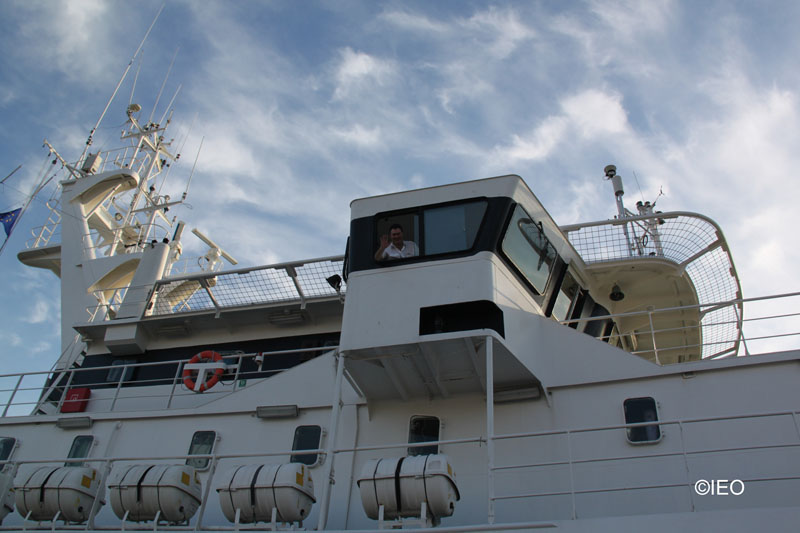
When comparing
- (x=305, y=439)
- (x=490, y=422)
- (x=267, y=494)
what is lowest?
(x=267, y=494)

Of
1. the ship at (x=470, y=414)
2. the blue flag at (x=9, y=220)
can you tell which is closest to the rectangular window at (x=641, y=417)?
the ship at (x=470, y=414)

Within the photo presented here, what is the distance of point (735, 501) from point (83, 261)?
1749 centimetres

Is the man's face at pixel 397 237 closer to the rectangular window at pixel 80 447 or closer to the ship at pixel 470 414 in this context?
the ship at pixel 470 414

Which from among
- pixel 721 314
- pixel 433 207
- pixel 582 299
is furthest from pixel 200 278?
pixel 721 314

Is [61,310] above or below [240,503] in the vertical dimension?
above

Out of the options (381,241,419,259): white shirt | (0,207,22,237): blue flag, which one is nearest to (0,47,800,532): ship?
(381,241,419,259): white shirt

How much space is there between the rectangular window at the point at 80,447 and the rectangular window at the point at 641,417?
931 cm

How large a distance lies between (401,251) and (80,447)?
723 cm

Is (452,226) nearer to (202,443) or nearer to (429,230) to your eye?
(429,230)

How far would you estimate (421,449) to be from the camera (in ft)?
32.1

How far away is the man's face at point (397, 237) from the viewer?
32.9 ft

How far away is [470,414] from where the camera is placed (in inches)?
387

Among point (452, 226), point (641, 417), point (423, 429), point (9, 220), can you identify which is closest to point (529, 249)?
point (452, 226)

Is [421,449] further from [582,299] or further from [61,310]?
→ [61,310]
